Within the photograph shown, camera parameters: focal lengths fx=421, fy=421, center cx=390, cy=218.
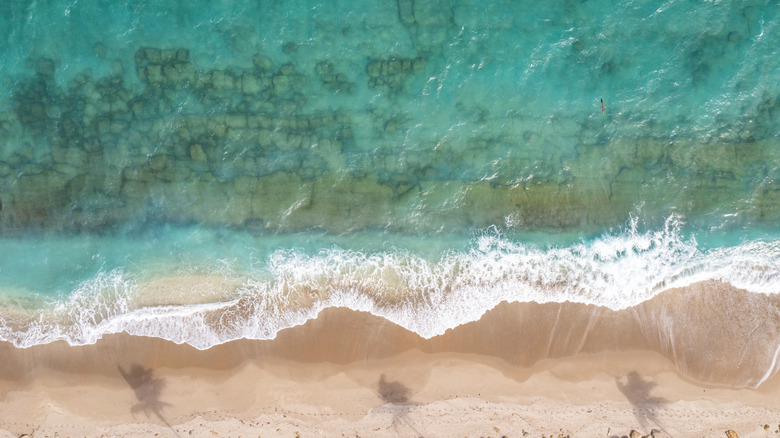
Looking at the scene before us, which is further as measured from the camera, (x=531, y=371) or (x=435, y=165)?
(x=435, y=165)

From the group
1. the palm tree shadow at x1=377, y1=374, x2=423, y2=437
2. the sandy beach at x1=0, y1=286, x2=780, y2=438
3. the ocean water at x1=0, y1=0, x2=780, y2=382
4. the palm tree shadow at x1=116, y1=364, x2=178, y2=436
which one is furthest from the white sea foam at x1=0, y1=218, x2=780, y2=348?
the palm tree shadow at x1=377, y1=374, x2=423, y2=437

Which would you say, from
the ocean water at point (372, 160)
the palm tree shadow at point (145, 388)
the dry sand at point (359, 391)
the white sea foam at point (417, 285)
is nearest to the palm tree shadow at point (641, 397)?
the dry sand at point (359, 391)

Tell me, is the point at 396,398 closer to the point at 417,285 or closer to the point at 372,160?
the point at 417,285

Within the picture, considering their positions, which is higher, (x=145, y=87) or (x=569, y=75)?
(x=569, y=75)

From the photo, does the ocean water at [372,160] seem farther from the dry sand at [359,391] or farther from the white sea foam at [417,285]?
the dry sand at [359,391]

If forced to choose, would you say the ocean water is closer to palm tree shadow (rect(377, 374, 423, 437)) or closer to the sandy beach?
the sandy beach

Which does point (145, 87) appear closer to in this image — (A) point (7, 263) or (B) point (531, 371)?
(A) point (7, 263)

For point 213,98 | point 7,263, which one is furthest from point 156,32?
point 7,263
